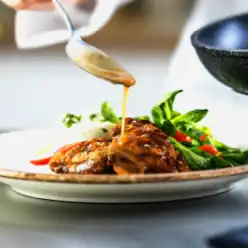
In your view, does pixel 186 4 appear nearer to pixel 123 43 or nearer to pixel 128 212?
pixel 123 43

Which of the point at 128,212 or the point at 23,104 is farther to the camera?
the point at 23,104

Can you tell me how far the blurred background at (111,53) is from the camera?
3.95 m

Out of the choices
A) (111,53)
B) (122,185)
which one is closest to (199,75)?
(122,185)

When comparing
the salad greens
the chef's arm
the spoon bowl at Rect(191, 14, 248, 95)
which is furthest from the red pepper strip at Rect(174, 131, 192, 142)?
the chef's arm

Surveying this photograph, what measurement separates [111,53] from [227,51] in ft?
10.1

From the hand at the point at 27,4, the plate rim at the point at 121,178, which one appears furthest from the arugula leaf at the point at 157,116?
the hand at the point at 27,4

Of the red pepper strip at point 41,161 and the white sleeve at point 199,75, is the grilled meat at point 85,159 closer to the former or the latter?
the red pepper strip at point 41,161

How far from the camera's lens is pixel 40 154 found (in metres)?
1.15

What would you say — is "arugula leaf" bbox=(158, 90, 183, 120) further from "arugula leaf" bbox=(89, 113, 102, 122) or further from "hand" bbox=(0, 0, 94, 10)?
"hand" bbox=(0, 0, 94, 10)

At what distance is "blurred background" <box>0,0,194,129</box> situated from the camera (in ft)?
13.0

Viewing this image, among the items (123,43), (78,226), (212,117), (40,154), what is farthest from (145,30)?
(78,226)

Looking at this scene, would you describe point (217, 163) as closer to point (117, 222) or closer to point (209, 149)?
point (209, 149)

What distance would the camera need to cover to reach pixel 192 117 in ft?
3.92

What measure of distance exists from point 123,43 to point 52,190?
3306mm
